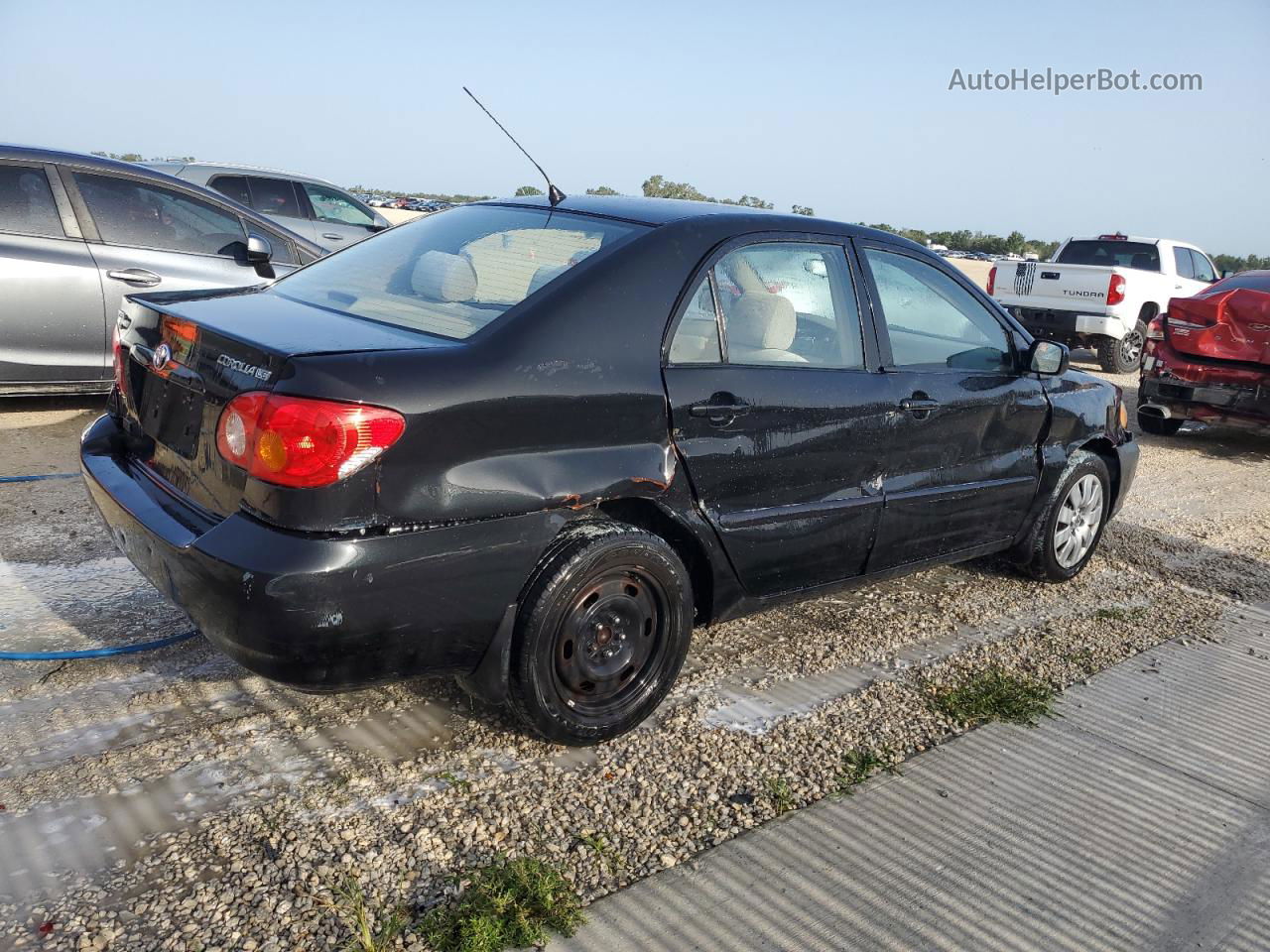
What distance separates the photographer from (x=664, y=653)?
10.5ft

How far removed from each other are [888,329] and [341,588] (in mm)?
2278

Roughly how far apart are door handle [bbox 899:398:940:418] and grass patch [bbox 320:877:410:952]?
2436mm

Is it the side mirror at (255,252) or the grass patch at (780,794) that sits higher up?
the side mirror at (255,252)

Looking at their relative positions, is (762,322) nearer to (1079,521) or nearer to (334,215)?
(1079,521)

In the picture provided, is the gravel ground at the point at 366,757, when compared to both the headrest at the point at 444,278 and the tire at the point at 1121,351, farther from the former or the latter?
the tire at the point at 1121,351

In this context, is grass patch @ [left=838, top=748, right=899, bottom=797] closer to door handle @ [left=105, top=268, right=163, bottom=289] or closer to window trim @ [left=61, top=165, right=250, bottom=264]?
window trim @ [left=61, top=165, right=250, bottom=264]

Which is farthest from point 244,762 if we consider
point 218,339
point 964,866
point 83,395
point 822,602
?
point 83,395

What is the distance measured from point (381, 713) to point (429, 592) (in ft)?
2.65

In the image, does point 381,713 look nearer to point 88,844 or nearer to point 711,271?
point 88,844

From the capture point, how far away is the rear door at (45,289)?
19.6 ft

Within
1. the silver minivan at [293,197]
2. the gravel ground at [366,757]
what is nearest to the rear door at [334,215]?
the silver minivan at [293,197]

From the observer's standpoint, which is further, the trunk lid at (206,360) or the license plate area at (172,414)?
the license plate area at (172,414)

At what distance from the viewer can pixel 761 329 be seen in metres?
3.45

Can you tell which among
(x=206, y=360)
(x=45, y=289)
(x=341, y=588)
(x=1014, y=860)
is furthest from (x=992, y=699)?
(x=45, y=289)
